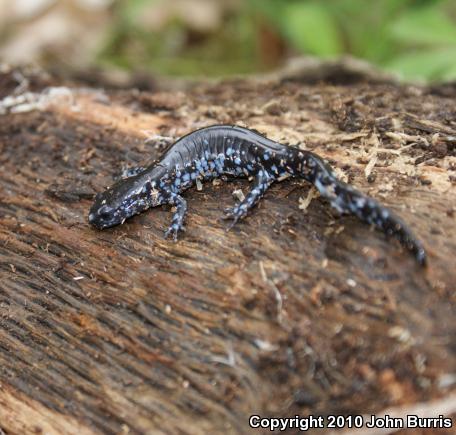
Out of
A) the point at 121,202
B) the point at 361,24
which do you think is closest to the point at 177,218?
the point at 121,202

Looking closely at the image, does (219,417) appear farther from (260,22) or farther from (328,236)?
(260,22)

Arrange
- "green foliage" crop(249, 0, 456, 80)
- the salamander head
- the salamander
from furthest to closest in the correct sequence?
"green foliage" crop(249, 0, 456, 80) → the salamander head → the salamander

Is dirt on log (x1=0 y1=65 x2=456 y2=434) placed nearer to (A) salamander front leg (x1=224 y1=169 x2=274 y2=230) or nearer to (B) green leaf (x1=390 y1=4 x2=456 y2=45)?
(A) salamander front leg (x1=224 y1=169 x2=274 y2=230)

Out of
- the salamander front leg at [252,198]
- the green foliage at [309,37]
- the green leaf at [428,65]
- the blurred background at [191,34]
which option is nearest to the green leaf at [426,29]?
the green foliage at [309,37]

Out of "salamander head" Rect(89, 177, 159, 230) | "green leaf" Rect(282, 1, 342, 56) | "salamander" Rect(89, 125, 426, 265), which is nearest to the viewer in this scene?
"salamander" Rect(89, 125, 426, 265)

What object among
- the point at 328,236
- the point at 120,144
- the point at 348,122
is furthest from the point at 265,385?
the point at 120,144

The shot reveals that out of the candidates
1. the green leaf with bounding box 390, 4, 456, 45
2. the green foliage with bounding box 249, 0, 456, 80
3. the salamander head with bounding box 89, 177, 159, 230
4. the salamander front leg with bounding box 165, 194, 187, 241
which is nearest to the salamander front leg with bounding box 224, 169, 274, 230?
the salamander front leg with bounding box 165, 194, 187, 241

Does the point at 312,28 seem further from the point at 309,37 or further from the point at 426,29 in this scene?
the point at 426,29
